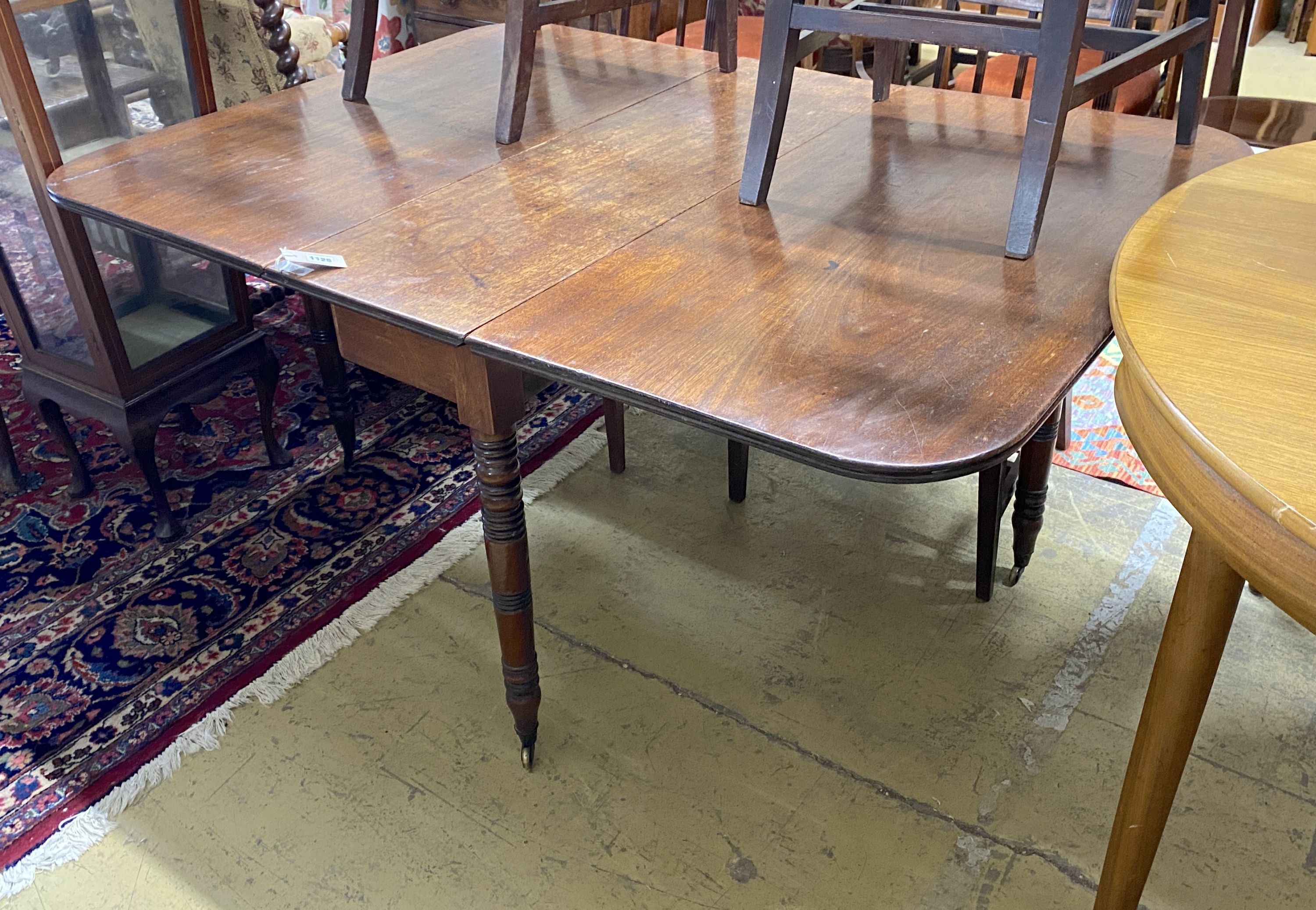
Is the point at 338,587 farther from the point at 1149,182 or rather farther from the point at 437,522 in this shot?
the point at 1149,182

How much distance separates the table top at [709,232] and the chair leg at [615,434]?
0.62m

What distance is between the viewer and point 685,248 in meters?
1.23

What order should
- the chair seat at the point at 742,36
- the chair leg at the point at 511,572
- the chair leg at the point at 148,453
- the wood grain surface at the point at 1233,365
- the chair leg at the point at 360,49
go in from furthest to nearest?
the chair seat at the point at 742,36, the chair leg at the point at 148,453, the chair leg at the point at 360,49, the chair leg at the point at 511,572, the wood grain surface at the point at 1233,365

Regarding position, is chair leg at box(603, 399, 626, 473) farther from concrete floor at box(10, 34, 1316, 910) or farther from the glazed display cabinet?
the glazed display cabinet

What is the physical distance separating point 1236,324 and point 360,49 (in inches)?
55.0

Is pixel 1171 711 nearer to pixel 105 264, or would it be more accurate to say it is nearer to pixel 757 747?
pixel 757 747

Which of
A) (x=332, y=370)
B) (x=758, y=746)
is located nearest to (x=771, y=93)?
(x=758, y=746)

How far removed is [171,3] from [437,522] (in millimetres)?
1043

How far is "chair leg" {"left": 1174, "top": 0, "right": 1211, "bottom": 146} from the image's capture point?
1.38m

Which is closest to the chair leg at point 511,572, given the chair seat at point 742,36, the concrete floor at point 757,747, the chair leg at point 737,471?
the concrete floor at point 757,747

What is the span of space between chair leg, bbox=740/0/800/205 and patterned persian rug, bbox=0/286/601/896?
1012 mm

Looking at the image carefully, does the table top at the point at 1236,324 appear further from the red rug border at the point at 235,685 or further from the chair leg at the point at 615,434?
the red rug border at the point at 235,685

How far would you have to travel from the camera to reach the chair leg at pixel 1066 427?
6.83ft

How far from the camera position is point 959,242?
1221mm
